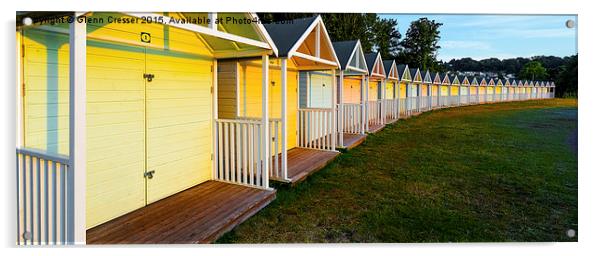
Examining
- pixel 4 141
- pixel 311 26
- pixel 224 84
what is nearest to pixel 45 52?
pixel 4 141

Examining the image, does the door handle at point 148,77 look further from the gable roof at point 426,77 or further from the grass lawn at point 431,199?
the gable roof at point 426,77

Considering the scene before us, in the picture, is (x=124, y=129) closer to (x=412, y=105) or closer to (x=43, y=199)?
(x=43, y=199)

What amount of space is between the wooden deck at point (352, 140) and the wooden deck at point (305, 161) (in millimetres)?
1125

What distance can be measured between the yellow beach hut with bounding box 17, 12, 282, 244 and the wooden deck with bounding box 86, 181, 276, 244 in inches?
0.5

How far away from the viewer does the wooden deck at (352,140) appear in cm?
907

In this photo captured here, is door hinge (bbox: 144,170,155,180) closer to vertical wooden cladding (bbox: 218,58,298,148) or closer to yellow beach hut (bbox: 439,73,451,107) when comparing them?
vertical wooden cladding (bbox: 218,58,298,148)

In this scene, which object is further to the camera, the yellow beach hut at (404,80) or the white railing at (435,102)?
the white railing at (435,102)

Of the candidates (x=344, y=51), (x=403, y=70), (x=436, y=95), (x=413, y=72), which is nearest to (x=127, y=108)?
(x=344, y=51)

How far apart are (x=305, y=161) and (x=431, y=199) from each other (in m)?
2.60

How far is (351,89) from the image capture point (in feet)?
42.8

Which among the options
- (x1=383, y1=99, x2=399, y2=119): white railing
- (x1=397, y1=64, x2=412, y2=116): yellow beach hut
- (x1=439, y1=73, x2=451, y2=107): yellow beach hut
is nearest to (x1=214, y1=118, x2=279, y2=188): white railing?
(x1=383, y1=99, x2=399, y2=119): white railing

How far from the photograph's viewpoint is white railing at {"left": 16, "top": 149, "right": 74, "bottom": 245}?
2.79 metres

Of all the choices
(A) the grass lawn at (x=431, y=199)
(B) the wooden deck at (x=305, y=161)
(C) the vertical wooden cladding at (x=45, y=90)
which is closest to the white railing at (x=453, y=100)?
(A) the grass lawn at (x=431, y=199)
